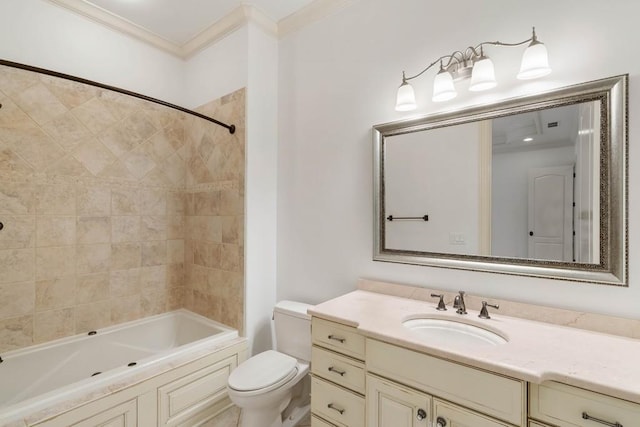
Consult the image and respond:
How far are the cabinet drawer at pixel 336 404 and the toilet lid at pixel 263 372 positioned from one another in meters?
0.33

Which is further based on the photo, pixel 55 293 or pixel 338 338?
pixel 55 293

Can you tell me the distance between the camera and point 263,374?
1680 mm

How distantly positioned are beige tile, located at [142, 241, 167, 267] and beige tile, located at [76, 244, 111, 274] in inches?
9.8

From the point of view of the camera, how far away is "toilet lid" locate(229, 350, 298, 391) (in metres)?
1.59

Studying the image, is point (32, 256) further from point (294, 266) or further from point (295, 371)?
point (295, 371)

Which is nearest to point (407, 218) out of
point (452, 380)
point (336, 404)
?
point (452, 380)

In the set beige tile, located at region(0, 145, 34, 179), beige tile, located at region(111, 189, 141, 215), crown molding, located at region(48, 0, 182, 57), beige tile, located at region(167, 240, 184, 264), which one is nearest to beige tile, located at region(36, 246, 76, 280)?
beige tile, located at region(111, 189, 141, 215)

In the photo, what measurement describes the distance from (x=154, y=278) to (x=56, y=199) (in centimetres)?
89

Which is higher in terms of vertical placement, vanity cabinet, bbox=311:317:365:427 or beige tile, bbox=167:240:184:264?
beige tile, bbox=167:240:184:264

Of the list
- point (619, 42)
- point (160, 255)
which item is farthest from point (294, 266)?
point (619, 42)

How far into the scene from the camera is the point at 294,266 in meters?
2.22

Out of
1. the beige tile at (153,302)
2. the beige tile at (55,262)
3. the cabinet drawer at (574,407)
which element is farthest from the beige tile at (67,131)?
the cabinet drawer at (574,407)

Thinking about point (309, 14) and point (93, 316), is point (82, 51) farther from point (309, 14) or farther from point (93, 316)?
point (93, 316)

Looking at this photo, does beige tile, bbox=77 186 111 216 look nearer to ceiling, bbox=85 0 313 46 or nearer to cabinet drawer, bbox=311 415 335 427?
ceiling, bbox=85 0 313 46
